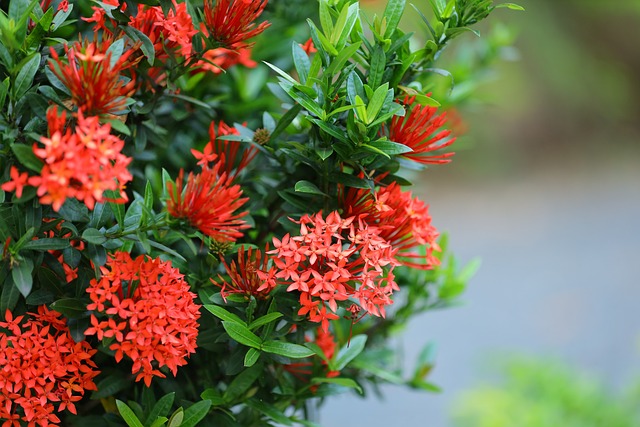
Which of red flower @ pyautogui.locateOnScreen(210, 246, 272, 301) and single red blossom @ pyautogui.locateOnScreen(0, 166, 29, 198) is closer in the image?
single red blossom @ pyautogui.locateOnScreen(0, 166, 29, 198)

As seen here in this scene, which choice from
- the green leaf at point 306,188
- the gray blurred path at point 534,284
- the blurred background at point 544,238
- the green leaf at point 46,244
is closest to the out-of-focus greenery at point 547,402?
the blurred background at point 544,238

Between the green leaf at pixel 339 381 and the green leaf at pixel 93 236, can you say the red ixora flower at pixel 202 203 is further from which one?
the green leaf at pixel 339 381

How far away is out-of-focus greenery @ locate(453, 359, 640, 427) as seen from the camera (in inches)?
59.6

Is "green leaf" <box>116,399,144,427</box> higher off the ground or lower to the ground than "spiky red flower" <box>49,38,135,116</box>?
lower

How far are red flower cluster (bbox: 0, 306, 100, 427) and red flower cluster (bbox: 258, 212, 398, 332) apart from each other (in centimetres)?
16

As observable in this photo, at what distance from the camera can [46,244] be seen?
53cm

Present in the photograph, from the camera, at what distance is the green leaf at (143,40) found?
565 millimetres

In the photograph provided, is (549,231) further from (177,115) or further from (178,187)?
(178,187)

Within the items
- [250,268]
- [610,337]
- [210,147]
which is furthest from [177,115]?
[610,337]

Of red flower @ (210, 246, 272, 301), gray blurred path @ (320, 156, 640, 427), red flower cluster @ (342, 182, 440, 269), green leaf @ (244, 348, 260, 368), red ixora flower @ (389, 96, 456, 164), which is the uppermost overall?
red ixora flower @ (389, 96, 456, 164)

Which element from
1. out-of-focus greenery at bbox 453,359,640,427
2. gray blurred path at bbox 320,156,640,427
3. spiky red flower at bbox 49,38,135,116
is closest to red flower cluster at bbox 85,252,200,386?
spiky red flower at bbox 49,38,135,116

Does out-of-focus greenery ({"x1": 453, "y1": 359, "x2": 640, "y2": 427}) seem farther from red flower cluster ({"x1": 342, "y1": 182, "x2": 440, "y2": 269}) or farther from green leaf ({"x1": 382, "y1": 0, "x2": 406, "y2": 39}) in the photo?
green leaf ({"x1": 382, "y1": 0, "x2": 406, "y2": 39})

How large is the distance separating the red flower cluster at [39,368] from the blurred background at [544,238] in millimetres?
1111

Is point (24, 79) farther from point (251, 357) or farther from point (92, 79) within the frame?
point (251, 357)
